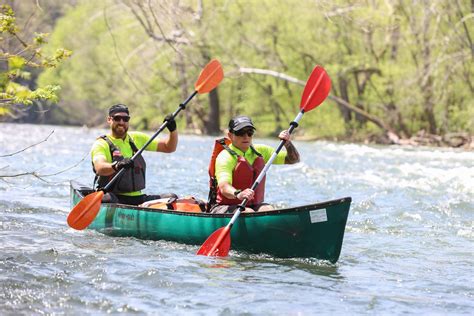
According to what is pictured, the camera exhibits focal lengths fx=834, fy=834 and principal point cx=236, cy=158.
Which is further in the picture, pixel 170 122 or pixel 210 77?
pixel 210 77

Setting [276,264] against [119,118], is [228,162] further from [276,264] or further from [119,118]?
[119,118]

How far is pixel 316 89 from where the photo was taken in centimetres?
802

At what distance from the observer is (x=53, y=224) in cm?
832

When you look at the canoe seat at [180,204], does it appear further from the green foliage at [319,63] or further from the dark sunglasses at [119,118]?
the green foliage at [319,63]

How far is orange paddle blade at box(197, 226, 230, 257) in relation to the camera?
257 inches

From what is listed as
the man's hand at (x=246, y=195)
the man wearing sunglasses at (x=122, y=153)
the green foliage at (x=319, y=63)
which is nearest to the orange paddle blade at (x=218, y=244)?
the man's hand at (x=246, y=195)

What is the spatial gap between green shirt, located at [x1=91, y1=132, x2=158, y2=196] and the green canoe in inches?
19.2

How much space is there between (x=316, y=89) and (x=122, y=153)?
1.95 meters

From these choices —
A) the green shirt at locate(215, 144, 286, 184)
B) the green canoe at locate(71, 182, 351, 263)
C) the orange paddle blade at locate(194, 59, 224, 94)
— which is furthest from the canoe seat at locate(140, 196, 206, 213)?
the orange paddle blade at locate(194, 59, 224, 94)

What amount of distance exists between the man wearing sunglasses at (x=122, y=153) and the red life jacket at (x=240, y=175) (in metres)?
0.82

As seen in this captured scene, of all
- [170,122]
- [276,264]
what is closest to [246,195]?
[276,264]

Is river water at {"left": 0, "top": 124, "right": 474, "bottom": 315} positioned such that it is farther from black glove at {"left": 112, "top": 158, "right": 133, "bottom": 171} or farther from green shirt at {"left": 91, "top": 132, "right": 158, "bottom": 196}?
black glove at {"left": 112, "top": 158, "right": 133, "bottom": 171}

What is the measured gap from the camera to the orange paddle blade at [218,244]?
6.52 metres

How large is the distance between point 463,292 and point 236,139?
2311 millimetres
